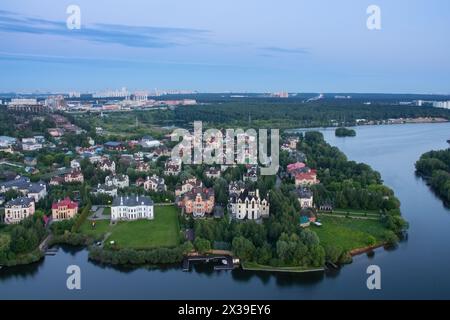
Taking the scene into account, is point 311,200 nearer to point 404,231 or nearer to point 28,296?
point 404,231

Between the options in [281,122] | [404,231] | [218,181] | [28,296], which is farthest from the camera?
[281,122]

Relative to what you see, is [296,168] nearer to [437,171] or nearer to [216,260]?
[437,171]

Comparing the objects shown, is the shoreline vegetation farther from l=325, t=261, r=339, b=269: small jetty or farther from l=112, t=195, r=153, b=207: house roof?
l=112, t=195, r=153, b=207: house roof

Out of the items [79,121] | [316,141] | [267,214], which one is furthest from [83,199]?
[79,121]

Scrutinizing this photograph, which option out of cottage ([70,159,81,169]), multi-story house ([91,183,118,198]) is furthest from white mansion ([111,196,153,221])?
cottage ([70,159,81,169])

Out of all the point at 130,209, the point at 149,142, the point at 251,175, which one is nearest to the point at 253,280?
the point at 130,209

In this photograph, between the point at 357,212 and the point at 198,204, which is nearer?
the point at 198,204
